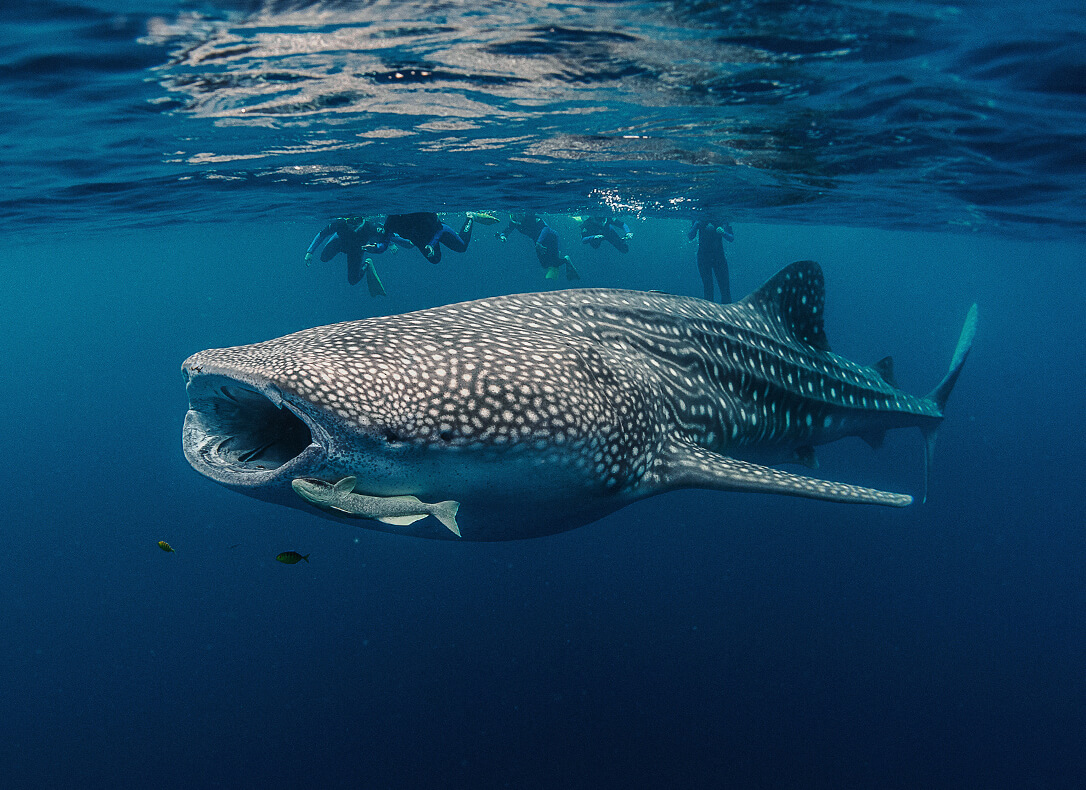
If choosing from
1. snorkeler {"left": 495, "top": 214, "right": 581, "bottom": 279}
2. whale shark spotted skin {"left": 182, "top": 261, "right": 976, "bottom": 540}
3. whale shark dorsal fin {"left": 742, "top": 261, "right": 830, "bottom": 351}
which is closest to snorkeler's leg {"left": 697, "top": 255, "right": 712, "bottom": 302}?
snorkeler {"left": 495, "top": 214, "right": 581, "bottom": 279}

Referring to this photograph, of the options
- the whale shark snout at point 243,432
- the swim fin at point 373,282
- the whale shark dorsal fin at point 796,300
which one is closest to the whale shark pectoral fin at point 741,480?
the whale shark snout at point 243,432

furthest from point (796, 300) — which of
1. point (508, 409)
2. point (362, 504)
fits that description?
point (362, 504)

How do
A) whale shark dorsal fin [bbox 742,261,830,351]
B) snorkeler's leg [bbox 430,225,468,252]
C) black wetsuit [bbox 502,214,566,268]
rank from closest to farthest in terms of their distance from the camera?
1. whale shark dorsal fin [bbox 742,261,830,351]
2. snorkeler's leg [bbox 430,225,468,252]
3. black wetsuit [bbox 502,214,566,268]

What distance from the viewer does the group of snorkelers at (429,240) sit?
51.8ft

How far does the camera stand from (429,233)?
52.4 feet

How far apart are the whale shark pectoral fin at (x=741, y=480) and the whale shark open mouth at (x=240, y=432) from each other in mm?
2564

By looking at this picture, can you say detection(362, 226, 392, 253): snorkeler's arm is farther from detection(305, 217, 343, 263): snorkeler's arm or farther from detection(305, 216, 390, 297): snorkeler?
detection(305, 217, 343, 263): snorkeler's arm

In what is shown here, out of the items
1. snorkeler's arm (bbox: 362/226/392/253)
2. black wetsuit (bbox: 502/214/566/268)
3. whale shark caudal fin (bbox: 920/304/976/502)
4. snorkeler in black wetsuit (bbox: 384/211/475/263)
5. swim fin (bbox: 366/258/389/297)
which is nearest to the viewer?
whale shark caudal fin (bbox: 920/304/976/502)

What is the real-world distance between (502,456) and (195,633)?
11358 millimetres

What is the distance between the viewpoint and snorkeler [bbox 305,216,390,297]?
1592 centimetres

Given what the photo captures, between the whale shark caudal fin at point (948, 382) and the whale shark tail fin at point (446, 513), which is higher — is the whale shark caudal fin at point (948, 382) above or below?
below

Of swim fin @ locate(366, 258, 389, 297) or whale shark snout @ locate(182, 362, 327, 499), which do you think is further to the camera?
swim fin @ locate(366, 258, 389, 297)

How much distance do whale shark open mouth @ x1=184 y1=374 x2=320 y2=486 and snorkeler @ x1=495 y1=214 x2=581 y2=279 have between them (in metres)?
17.5

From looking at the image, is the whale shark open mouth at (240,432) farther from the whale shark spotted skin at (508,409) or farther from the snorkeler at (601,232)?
the snorkeler at (601,232)
